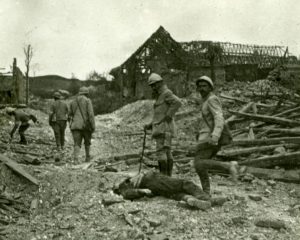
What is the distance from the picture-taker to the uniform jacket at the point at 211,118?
6.58m

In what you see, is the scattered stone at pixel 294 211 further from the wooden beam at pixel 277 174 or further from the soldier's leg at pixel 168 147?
the soldier's leg at pixel 168 147

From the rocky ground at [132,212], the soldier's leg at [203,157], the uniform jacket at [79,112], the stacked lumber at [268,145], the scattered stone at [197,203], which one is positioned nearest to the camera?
the rocky ground at [132,212]

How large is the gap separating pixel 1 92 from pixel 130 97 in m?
11.8

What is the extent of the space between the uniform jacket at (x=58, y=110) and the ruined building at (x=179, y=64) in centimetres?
1805

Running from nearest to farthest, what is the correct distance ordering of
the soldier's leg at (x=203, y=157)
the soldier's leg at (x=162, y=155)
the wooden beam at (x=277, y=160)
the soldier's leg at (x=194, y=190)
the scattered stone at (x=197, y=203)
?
the scattered stone at (x=197, y=203) < the soldier's leg at (x=194, y=190) < the soldier's leg at (x=203, y=157) < the soldier's leg at (x=162, y=155) < the wooden beam at (x=277, y=160)

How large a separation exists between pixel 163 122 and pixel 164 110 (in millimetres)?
210

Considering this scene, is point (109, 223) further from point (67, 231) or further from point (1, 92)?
point (1, 92)

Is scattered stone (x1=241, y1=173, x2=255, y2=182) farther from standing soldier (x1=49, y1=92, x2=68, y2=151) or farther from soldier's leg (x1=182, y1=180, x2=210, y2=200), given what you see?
standing soldier (x1=49, y1=92, x2=68, y2=151)

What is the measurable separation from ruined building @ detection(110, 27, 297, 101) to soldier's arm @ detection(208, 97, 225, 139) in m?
25.1

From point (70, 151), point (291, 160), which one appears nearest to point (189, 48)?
point (70, 151)

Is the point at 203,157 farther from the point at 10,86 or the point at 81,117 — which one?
the point at 10,86

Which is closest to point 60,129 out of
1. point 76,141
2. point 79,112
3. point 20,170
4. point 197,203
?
point 76,141

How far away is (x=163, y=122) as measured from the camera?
813cm

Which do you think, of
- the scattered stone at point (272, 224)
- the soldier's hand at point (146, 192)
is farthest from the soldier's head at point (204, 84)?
the scattered stone at point (272, 224)
